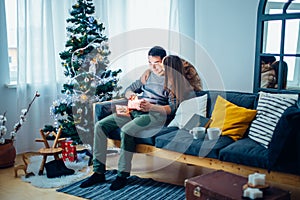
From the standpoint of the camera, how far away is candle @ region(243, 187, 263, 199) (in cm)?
205

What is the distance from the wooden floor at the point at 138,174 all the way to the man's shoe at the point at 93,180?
213mm

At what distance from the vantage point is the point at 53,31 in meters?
4.20

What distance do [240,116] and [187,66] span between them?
771mm

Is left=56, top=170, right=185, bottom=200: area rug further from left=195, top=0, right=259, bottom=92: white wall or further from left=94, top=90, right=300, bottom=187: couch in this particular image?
left=195, top=0, right=259, bottom=92: white wall

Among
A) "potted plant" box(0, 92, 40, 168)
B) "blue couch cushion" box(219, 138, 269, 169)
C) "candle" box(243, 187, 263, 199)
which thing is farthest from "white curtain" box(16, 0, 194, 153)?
"candle" box(243, 187, 263, 199)

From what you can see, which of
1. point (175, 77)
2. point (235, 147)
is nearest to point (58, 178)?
point (175, 77)

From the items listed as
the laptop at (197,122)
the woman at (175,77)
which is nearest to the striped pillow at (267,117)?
the laptop at (197,122)

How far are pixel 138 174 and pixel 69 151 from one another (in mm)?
800

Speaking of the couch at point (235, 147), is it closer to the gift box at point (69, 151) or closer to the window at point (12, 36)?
the gift box at point (69, 151)

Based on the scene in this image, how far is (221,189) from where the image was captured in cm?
222

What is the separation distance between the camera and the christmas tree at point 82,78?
3.78 m

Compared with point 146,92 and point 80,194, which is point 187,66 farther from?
point 80,194

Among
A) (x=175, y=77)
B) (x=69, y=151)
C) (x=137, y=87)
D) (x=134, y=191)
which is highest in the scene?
(x=175, y=77)

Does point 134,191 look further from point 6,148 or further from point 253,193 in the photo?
point 6,148
